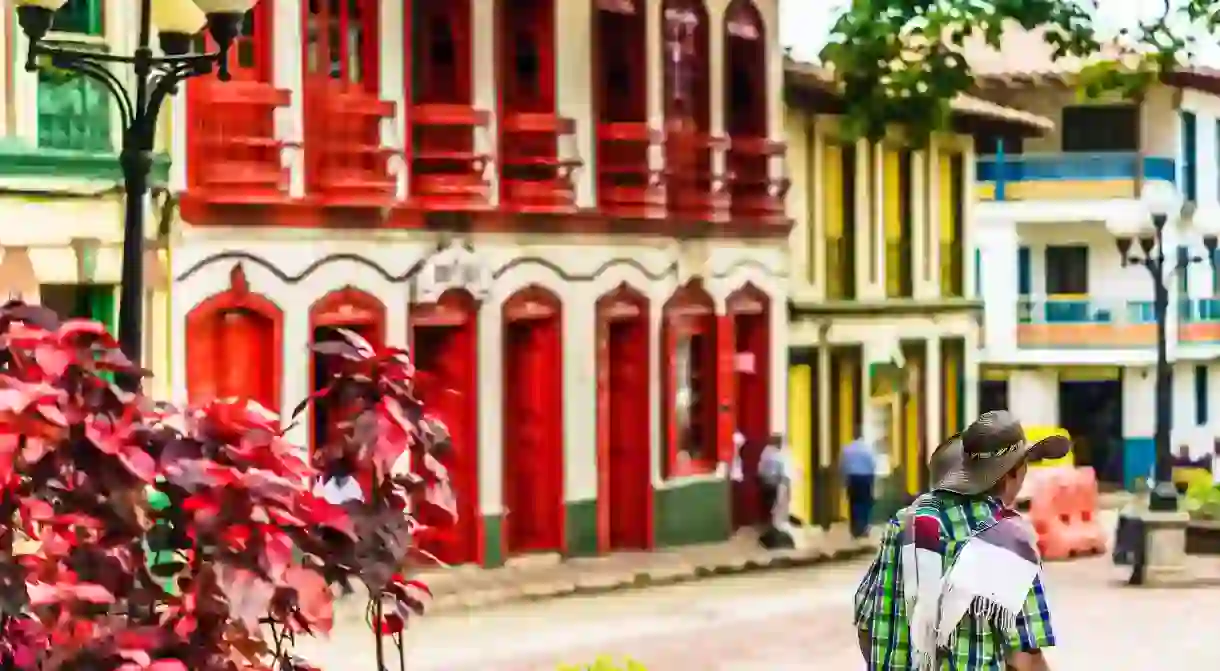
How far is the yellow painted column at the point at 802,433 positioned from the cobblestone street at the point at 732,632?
6.50m

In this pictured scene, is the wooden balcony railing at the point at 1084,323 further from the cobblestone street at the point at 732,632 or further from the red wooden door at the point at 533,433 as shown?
the red wooden door at the point at 533,433

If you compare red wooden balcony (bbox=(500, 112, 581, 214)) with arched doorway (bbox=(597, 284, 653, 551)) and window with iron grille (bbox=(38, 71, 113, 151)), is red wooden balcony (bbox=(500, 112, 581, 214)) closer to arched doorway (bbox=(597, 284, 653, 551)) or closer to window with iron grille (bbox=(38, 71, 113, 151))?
arched doorway (bbox=(597, 284, 653, 551))

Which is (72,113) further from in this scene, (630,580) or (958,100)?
(958,100)

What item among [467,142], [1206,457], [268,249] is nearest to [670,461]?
[467,142]

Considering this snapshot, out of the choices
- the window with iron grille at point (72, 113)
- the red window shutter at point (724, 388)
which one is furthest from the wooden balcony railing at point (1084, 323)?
the window with iron grille at point (72, 113)

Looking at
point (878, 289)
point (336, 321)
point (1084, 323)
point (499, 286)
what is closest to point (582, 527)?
point (499, 286)

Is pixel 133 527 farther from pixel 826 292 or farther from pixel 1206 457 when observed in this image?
pixel 1206 457

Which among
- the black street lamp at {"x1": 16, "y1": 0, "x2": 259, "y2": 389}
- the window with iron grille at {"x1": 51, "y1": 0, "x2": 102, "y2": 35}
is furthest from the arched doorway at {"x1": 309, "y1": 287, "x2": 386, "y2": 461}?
the black street lamp at {"x1": 16, "y1": 0, "x2": 259, "y2": 389}

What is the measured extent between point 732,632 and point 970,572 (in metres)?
13.9

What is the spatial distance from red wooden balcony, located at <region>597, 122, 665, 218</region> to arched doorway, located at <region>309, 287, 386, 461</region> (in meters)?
3.89

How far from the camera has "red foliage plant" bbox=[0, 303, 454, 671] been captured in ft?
24.5

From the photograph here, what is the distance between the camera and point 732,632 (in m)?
22.2

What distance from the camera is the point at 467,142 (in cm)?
2572

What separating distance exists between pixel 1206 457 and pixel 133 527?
131 ft
